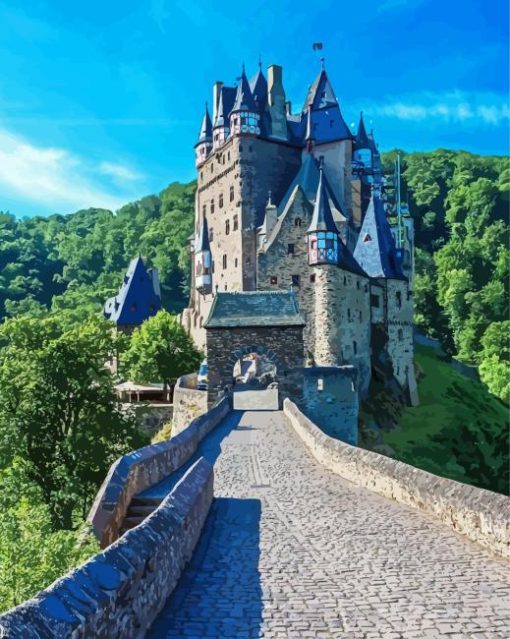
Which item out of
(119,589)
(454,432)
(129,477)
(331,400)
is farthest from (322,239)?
(119,589)

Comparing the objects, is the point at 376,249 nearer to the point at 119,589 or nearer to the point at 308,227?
the point at 308,227

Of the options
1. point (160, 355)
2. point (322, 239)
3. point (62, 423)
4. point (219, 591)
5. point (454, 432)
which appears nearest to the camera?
point (219, 591)

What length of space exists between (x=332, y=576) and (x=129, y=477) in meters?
5.43

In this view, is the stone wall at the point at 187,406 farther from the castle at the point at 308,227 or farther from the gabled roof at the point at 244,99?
the gabled roof at the point at 244,99

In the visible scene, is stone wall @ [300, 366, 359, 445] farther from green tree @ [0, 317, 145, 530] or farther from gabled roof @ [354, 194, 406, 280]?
gabled roof @ [354, 194, 406, 280]

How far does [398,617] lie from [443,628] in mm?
489

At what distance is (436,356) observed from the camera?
72.6m

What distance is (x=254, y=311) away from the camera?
3328 cm

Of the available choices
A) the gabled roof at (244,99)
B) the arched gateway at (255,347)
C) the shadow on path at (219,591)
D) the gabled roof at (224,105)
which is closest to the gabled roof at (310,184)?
the gabled roof at (244,99)

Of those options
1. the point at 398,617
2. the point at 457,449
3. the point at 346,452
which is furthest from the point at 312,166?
the point at 398,617

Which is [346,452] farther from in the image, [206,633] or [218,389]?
[218,389]

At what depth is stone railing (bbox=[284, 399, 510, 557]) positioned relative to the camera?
923 cm

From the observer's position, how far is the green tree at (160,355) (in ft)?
164

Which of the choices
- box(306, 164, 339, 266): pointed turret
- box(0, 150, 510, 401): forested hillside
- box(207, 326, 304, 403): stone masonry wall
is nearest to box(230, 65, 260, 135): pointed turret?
box(306, 164, 339, 266): pointed turret
